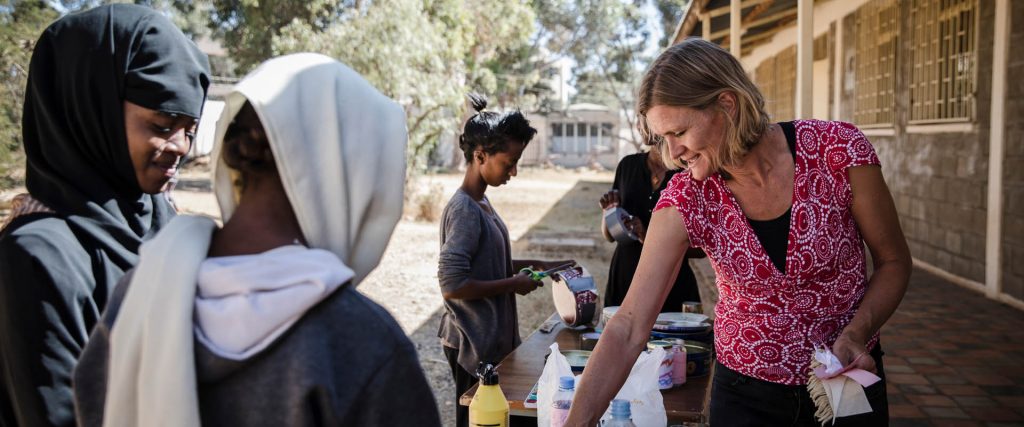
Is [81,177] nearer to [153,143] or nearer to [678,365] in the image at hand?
[153,143]

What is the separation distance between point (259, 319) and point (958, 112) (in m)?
7.79

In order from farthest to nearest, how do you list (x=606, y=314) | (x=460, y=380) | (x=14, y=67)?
(x=14, y=67) < (x=460, y=380) < (x=606, y=314)

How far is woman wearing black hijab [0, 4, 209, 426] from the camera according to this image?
5.13ft

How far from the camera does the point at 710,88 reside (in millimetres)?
2107

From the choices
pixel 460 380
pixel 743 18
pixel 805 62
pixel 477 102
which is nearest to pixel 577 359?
pixel 460 380

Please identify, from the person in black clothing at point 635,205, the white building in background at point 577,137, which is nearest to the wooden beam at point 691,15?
the person in black clothing at point 635,205

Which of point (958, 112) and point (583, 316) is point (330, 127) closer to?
point (583, 316)

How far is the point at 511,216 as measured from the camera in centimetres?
1650

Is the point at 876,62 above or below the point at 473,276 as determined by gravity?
above

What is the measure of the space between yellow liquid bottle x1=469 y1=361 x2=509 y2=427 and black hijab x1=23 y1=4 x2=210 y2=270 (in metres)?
0.87

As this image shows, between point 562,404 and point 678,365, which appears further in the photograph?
point 678,365

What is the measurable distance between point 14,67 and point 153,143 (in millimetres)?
11853

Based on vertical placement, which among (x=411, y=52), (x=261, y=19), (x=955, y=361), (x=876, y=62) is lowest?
(x=955, y=361)

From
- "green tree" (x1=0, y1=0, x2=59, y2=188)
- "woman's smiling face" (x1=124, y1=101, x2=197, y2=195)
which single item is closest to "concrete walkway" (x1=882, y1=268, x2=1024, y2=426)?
"woman's smiling face" (x1=124, y1=101, x2=197, y2=195)
